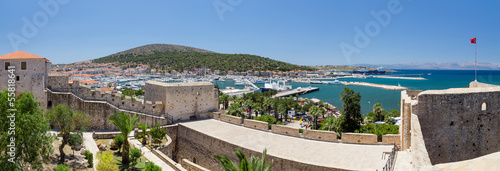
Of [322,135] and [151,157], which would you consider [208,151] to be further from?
[322,135]

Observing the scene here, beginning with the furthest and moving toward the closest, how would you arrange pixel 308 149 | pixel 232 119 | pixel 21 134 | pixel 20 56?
1. pixel 232 119
2. pixel 20 56
3. pixel 308 149
4. pixel 21 134

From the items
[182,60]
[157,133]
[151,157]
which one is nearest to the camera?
[151,157]

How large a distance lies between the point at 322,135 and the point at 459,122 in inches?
231

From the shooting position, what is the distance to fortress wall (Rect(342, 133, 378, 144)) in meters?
12.9

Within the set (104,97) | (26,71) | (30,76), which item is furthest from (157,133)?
(26,71)

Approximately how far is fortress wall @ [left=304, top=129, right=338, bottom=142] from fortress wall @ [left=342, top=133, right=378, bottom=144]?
19.4 inches

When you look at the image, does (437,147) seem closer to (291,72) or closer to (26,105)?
(26,105)

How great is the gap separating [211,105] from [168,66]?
131291 mm

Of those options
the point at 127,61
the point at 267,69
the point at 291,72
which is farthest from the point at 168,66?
the point at 291,72

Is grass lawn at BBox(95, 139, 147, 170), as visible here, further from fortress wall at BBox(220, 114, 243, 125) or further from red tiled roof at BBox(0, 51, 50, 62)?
red tiled roof at BBox(0, 51, 50, 62)

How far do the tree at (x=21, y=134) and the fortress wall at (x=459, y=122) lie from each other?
13203mm

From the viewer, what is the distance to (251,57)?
190 m

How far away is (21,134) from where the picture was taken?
9234mm

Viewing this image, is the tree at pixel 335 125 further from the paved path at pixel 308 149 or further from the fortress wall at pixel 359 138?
the fortress wall at pixel 359 138
